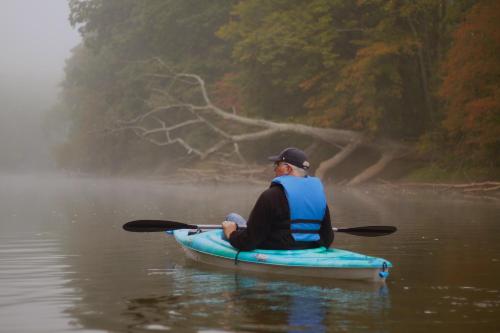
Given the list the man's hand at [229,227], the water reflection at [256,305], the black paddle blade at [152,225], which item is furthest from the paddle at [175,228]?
the water reflection at [256,305]

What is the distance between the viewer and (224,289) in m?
7.92

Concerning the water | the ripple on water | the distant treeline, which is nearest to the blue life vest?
the water

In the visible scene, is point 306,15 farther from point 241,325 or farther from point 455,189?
point 241,325

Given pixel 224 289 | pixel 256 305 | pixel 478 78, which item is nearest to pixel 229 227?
pixel 224 289

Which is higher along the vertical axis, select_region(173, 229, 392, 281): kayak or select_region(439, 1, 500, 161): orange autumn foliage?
select_region(439, 1, 500, 161): orange autumn foliage

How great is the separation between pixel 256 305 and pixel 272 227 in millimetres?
1623

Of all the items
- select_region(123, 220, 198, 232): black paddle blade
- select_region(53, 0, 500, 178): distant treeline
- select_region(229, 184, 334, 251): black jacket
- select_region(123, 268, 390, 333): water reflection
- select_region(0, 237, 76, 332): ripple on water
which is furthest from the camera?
select_region(53, 0, 500, 178): distant treeline

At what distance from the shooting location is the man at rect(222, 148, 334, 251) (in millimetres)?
8477

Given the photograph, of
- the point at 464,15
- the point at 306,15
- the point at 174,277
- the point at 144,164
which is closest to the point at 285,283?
the point at 174,277

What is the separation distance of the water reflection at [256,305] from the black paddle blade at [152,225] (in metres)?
1.34

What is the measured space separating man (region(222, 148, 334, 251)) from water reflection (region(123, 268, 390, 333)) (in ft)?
1.41

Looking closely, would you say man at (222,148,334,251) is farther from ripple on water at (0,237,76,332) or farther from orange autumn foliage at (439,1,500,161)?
orange autumn foliage at (439,1,500,161)

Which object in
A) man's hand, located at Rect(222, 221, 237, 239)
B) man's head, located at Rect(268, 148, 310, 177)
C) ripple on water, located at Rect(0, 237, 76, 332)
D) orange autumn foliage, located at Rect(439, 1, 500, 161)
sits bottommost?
ripple on water, located at Rect(0, 237, 76, 332)

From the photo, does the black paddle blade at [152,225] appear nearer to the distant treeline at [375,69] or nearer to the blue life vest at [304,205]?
the blue life vest at [304,205]
